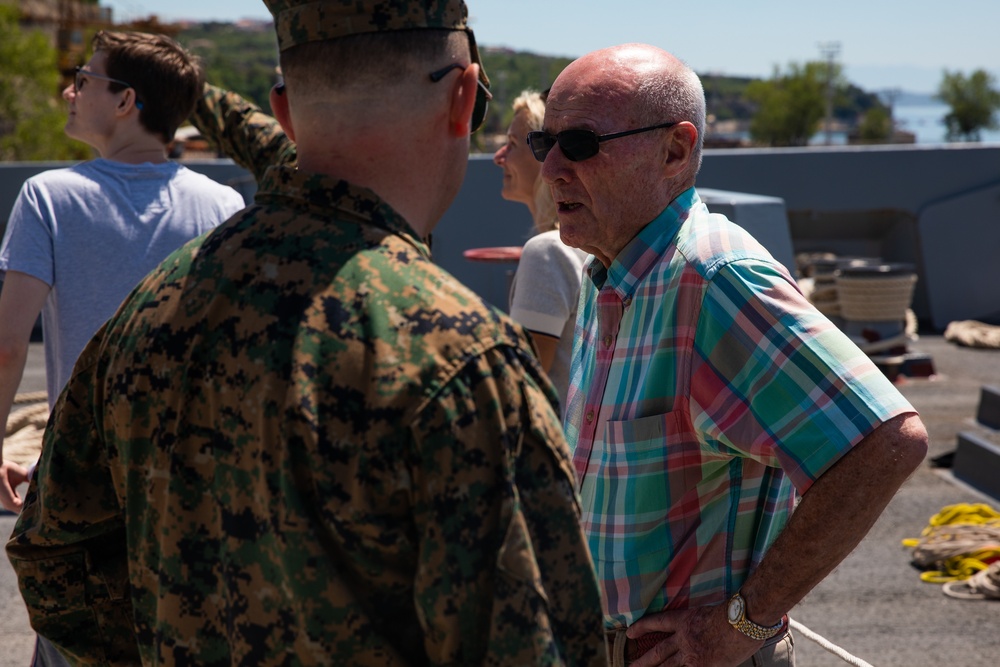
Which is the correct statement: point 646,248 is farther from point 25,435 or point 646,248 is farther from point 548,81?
point 548,81

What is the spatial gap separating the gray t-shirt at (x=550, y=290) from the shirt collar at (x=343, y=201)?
174 centimetres

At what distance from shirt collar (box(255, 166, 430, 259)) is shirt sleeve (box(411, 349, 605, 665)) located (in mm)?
239

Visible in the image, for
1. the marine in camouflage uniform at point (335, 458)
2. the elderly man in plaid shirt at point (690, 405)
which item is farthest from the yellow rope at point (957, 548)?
the marine in camouflage uniform at point (335, 458)

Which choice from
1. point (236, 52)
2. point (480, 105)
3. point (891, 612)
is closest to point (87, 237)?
point (480, 105)

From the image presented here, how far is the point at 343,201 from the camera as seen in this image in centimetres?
134

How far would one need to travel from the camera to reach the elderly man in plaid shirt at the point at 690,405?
1769 millimetres

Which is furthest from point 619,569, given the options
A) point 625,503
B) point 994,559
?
point 994,559

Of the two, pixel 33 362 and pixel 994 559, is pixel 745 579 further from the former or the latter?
pixel 33 362

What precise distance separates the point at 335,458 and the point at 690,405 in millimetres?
879

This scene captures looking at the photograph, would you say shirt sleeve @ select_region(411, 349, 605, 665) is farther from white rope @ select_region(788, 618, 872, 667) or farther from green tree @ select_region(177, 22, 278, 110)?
green tree @ select_region(177, 22, 278, 110)

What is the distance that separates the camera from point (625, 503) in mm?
1953

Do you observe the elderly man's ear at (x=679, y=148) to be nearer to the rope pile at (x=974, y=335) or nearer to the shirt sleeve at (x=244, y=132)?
the shirt sleeve at (x=244, y=132)

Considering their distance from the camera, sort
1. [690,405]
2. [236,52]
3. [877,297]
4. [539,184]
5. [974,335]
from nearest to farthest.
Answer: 1. [690,405]
2. [539,184]
3. [877,297]
4. [974,335]
5. [236,52]

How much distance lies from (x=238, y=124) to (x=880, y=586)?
4093 mm
